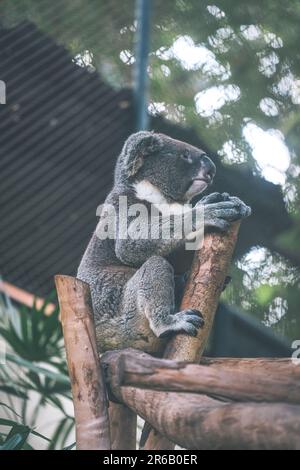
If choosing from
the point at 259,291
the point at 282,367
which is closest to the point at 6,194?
the point at 259,291

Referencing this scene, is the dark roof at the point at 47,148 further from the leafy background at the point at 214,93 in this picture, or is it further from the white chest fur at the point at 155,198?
the white chest fur at the point at 155,198

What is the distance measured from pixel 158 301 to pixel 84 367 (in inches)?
11.4

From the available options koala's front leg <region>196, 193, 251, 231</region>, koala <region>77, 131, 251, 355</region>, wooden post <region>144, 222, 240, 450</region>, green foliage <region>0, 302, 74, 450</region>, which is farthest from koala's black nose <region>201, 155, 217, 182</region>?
green foliage <region>0, 302, 74, 450</region>

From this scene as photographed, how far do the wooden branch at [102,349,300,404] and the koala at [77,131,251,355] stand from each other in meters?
0.27

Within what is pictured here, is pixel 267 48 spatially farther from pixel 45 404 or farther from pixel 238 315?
pixel 45 404

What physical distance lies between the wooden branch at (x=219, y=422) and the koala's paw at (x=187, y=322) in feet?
0.70

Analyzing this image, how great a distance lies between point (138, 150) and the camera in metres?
2.33

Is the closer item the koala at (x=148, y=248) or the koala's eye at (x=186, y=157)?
the koala at (x=148, y=248)

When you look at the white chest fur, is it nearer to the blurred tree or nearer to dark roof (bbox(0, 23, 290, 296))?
the blurred tree

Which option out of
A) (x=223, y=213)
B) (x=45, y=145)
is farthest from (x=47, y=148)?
(x=223, y=213)

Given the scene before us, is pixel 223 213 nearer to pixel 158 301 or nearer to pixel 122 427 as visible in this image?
pixel 158 301

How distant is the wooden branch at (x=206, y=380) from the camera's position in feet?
5.48

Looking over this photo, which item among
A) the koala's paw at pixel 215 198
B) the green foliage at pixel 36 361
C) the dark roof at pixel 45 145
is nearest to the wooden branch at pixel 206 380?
the koala's paw at pixel 215 198

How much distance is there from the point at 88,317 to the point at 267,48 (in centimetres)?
189
